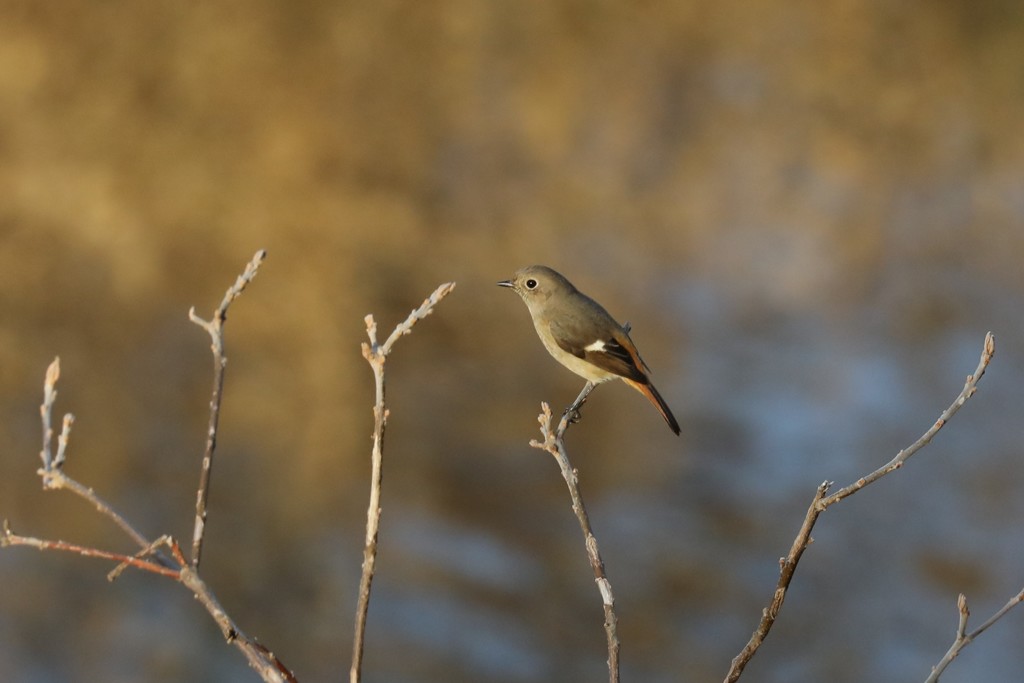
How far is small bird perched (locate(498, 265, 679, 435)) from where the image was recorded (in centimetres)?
411

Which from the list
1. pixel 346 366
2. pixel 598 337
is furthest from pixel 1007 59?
pixel 598 337

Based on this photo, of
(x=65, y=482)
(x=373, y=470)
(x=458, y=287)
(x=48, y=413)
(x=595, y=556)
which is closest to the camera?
(x=65, y=482)

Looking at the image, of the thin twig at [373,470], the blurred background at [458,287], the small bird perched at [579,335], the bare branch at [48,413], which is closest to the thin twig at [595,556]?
the thin twig at [373,470]

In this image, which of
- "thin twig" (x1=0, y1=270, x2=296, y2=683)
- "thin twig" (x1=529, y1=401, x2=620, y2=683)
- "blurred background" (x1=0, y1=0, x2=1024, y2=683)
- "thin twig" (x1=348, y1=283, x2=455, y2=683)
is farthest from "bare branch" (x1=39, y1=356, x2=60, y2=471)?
"blurred background" (x1=0, y1=0, x2=1024, y2=683)

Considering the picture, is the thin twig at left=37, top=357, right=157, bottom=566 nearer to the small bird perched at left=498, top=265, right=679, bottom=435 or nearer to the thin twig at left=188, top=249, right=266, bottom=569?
the thin twig at left=188, top=249, right=266, bottom=569

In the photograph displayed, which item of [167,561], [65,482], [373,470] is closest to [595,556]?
[373,470]

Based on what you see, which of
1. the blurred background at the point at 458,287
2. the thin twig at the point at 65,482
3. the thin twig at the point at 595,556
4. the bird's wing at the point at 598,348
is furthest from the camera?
the blurred background at the point at 458,287

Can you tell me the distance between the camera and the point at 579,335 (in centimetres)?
416

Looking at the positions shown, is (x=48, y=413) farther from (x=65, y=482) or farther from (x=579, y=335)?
(x=579, y=335)

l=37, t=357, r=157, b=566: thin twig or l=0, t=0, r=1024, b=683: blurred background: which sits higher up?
l=0, t=0, r=1024, b=683: blurred background

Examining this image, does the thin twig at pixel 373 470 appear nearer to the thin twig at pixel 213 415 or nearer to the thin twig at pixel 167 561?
the thin twig at pixel 167 561

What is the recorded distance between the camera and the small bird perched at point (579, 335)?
411cm

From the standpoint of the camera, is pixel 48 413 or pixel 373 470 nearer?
pixel 373 470

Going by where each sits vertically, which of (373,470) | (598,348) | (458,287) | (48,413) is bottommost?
(373,470)
